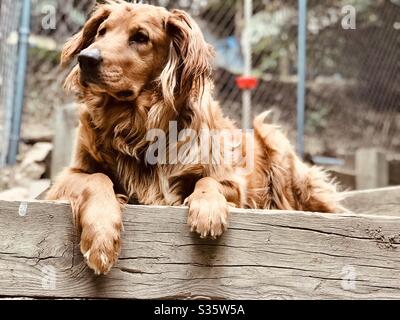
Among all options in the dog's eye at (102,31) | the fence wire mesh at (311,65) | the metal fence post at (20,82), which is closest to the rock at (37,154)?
the metal fence post at (20,82)

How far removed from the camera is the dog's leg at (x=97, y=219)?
1.57 meters

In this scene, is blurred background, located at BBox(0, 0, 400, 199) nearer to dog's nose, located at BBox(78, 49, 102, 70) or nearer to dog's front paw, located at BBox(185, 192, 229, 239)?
dog's nose, located at BBox(78, 49, 102, 70)

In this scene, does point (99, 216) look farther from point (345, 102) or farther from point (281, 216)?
point (345, 102)

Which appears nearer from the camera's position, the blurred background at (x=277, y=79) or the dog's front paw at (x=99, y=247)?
the dog's front paw at (x=99, y=247)

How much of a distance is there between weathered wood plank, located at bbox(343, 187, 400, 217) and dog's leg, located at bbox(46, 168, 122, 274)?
177cm

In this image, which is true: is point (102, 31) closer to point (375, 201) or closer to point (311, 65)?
point (375, 201)

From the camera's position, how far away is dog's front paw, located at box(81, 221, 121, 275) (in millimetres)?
1559

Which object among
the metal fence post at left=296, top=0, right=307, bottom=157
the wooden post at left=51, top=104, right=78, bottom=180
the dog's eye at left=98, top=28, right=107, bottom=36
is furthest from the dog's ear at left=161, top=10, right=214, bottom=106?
the metal fence post at left=296, top=0, right=307, bottom=157

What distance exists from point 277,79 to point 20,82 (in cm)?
327

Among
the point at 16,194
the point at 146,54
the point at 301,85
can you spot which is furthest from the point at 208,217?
the point at 301,85

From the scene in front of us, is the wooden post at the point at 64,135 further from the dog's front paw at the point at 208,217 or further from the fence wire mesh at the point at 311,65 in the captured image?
the dog's front paw at the point at 208,217

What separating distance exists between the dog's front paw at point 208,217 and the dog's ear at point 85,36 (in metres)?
0.91

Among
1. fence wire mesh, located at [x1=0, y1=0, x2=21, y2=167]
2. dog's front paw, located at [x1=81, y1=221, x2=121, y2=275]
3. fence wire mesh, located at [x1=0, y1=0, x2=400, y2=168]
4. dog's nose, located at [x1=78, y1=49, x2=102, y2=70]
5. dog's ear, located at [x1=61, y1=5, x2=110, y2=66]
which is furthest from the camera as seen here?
fence wire mesh, located at [x1=0, y1=0, x2=400, y2=168]

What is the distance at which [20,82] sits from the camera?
3.55 meters
